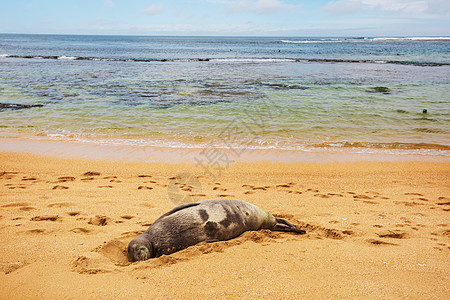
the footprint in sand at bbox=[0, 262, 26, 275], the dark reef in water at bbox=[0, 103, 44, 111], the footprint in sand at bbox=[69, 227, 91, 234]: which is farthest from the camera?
the dark reef in water at bbox=[0, 103, 44, 111]

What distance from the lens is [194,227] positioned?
12.5ft

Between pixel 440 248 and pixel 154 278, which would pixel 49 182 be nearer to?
pixel 154 278

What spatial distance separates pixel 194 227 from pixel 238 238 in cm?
61

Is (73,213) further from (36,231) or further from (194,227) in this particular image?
(194,227)

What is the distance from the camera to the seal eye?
11.3 ft

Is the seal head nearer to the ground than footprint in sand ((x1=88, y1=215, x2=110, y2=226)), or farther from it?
farther from it

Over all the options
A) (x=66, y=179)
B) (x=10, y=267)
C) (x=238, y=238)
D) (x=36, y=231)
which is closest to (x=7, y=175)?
(x=66, y=179)

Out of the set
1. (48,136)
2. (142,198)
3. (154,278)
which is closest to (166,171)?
(142,198)

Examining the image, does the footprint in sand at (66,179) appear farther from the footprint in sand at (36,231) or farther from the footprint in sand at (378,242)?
the footprint in sand at (378,242)

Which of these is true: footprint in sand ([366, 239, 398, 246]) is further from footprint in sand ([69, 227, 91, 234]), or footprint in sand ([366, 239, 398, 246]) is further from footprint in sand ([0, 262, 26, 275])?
footprint in sand ([0, 262, 26, 275])

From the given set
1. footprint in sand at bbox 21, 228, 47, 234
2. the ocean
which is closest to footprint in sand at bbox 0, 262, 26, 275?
footprint in sand at bbox 21, 228, 47, 234

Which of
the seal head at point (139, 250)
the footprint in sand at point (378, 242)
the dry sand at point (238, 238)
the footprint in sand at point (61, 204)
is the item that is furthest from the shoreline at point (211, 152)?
the seal head at point (139, 250)

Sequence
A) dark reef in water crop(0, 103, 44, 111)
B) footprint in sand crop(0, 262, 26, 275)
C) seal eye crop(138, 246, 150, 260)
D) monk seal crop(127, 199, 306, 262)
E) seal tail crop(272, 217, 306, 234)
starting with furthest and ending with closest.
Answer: dark reef in water crop(0, 103, 44, 111)
seal tail crop(272, 217, 306, 234)
monk seal crop(127, 199, 306, 262)
seal eye crop(138, 246, 150, 260)
footprint in sand crop(0, 262, 26, 275)

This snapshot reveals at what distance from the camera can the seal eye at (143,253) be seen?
11.3 feet
